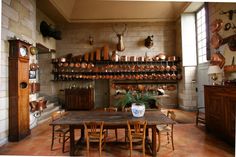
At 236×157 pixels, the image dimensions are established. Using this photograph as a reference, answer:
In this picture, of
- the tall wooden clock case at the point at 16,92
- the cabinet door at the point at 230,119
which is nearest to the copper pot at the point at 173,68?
the cabinet door at the point at 230,119

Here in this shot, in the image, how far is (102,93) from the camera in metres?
8.52

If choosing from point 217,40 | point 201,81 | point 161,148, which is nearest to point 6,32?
point 161,148

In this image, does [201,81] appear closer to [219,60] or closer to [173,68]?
[173,68]

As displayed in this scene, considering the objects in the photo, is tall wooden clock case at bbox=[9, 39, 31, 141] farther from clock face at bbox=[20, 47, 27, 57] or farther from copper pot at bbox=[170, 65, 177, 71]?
copper pot at bbox=[170, 65, 177, 71]

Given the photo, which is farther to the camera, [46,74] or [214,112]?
[46,74]

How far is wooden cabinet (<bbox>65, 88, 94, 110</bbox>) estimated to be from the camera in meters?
7.59

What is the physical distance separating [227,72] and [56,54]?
21.4ft

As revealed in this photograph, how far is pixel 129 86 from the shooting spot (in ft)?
26.4

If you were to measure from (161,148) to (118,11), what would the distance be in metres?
6.10

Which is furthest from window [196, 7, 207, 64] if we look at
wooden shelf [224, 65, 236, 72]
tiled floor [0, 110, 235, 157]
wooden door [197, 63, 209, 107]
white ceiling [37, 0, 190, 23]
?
tiled floor [0, 110, 235, 157]

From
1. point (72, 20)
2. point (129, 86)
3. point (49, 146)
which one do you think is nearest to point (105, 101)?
point (129, 86)

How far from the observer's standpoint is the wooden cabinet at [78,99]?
759 centimetres

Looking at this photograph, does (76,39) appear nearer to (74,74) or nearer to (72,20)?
(72,20)

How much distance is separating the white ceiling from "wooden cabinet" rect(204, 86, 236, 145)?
4.32m
